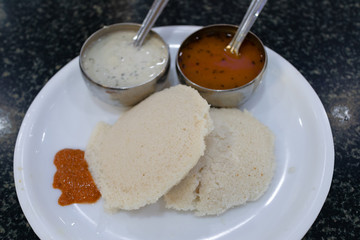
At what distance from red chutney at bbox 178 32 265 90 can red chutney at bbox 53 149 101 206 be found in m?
0.87

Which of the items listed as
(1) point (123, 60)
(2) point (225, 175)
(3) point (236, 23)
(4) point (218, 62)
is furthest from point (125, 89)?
(3) point (236, 23)

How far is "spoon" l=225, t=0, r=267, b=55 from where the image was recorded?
7.55 ft

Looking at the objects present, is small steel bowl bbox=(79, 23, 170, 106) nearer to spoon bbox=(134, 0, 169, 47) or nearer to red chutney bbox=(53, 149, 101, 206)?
spoon bbox=(134, 0, 169, 47)

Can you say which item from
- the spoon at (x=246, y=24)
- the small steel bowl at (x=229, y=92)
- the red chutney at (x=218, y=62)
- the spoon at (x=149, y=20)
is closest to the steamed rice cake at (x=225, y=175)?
the small steel bowl at (x=229, y=92)

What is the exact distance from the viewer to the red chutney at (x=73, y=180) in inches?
82.6

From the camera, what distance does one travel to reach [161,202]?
82.0 inches

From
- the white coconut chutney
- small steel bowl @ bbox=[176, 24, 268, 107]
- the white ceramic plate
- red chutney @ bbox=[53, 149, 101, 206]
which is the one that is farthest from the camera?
the white coconut chutney

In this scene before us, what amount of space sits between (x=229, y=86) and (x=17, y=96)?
158cm

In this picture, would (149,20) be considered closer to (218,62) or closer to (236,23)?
(218,62)

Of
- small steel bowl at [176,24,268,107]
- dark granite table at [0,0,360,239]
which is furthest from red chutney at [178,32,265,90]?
dark granite table at [0,0,360,239]

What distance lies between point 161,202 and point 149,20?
1.21 m

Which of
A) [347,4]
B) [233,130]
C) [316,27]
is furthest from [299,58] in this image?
[233,130]

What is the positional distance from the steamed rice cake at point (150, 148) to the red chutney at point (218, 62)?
0.72 ft

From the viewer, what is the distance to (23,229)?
2105mm
